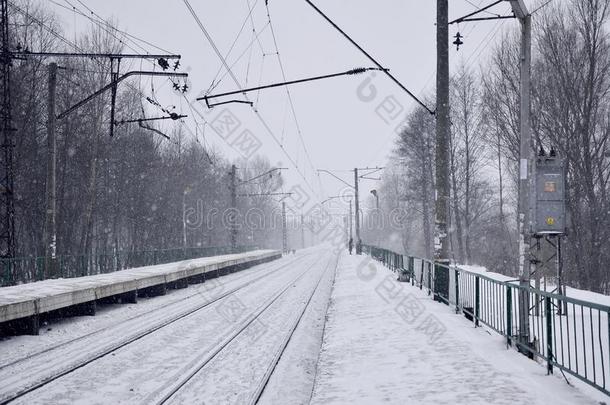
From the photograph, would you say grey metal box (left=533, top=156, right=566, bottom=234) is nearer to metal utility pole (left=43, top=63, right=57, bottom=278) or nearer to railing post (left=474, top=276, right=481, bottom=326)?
railing post (left=474, top=276, right=481, bottom=326)

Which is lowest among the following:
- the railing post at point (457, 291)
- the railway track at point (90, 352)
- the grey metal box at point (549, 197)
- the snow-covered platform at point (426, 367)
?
the railway track at point (90, 352)

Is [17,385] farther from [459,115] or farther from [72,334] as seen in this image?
[459,115]

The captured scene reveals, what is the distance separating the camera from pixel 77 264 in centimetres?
1873

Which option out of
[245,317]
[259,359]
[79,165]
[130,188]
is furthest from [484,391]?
[130,188]

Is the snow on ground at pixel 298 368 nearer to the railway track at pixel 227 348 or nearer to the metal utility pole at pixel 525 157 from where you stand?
the railway track at pixel 227 348

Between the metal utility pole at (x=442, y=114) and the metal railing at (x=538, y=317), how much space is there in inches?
53.8

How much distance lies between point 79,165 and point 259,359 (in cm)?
2635

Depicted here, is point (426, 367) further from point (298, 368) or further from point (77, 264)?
point (77, 264)

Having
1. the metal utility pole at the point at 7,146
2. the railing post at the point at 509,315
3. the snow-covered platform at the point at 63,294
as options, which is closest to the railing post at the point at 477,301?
the railing post at the point at 509,315

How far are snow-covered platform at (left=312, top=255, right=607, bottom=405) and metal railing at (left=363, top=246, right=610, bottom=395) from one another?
0.78 feet

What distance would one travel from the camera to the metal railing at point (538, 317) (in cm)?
585

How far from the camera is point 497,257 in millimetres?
37500

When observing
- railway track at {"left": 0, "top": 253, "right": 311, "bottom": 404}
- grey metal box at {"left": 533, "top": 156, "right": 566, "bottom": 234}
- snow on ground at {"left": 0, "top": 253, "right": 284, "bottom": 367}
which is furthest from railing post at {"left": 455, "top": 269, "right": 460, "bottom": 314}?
snow on ground at {"left": 0, "top": 253, "right": 284, "bottom": 367}

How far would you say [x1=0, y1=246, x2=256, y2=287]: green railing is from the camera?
1463 centimetres
